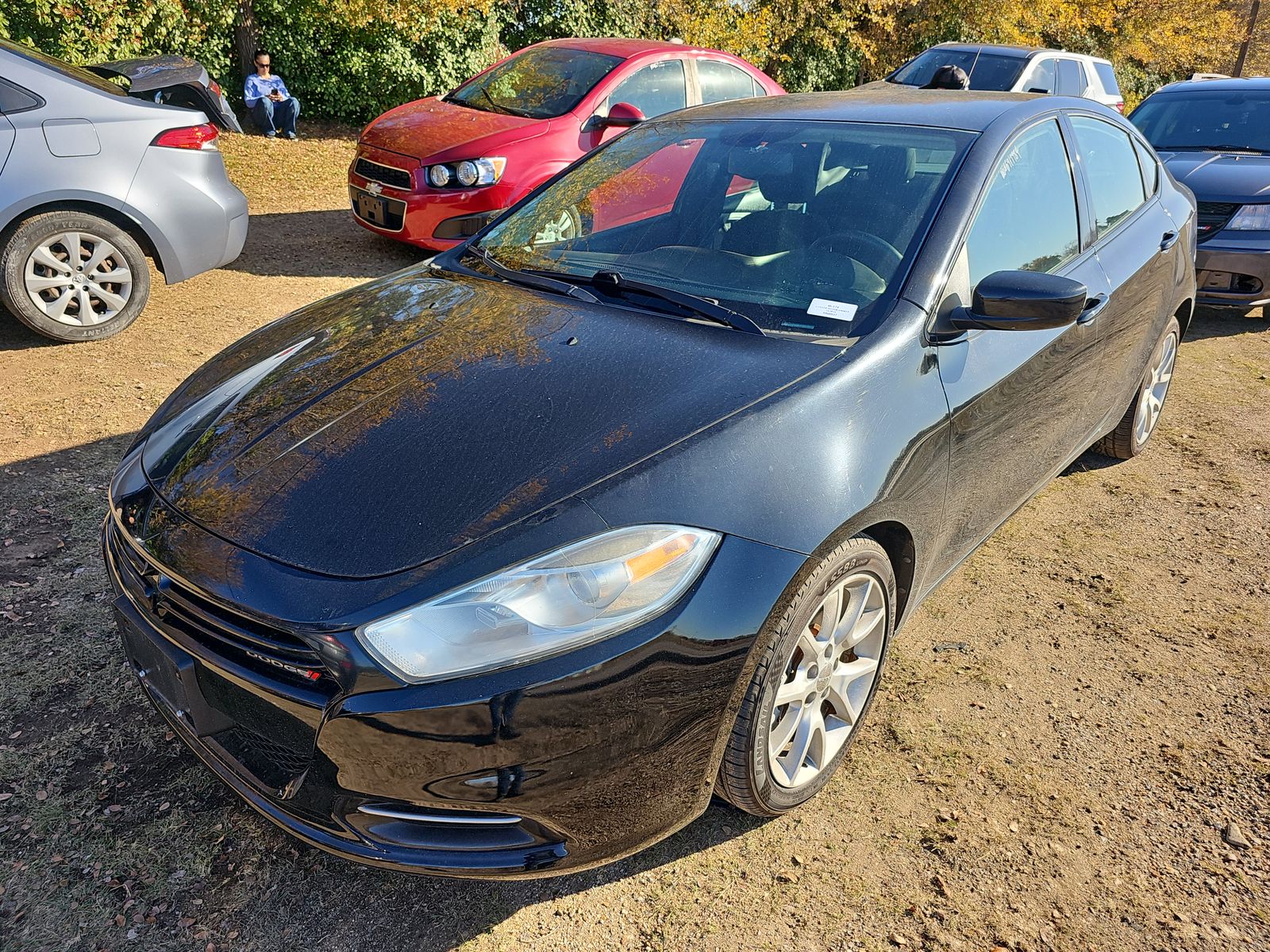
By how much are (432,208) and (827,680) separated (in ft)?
17.2

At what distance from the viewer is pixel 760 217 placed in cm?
283

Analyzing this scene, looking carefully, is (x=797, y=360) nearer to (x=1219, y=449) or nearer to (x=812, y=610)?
(x=812, y=610)

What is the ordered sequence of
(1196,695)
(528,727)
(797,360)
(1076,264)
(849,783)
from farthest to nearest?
(1076,264) < (1196,695) < (849,783) < (797,360) < (528,727)

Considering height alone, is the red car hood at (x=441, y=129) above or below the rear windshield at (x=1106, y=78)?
above

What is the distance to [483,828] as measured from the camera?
6.04 ft

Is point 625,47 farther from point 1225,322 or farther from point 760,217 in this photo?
point 760,217

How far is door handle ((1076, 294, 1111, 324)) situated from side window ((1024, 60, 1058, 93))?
9472 mm

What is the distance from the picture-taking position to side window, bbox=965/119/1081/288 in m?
2.72

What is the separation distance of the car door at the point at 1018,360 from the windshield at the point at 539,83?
15.6 feet

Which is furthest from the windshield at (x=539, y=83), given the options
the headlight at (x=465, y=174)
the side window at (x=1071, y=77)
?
the side window at (x=1071, y=77)

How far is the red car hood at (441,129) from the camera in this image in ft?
21.9

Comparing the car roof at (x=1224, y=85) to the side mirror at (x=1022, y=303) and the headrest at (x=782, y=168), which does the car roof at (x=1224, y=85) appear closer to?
the headrest at (x=782, y=168)

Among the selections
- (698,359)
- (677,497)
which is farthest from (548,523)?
(698,359)

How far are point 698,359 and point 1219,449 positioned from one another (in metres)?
3.59
